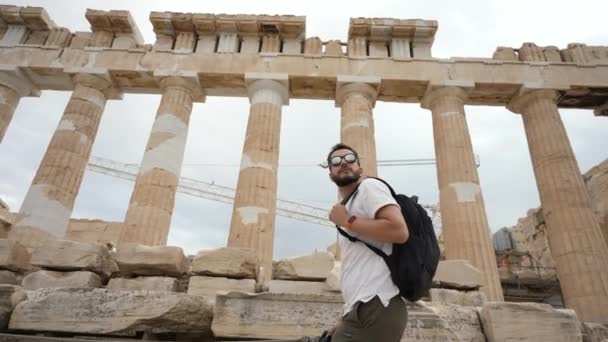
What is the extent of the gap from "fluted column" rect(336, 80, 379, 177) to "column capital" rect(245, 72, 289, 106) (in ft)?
7.71

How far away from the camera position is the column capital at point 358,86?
611 inches

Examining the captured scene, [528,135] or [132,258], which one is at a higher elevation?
[528,135]

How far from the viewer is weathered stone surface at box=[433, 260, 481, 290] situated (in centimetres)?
725

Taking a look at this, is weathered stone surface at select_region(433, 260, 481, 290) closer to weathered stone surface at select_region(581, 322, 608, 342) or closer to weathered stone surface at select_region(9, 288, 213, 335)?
weathered stone surface at select_region(581, 322, 608, 342)

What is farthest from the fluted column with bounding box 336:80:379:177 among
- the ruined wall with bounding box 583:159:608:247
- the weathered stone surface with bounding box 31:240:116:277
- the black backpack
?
the ruined wall with bounding box 583:159:608:247

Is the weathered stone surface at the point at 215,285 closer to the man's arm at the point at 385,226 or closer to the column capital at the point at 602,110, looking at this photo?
the man's arm at the point at 385,226

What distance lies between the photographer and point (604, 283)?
37.8 ft

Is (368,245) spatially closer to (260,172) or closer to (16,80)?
(260,172)

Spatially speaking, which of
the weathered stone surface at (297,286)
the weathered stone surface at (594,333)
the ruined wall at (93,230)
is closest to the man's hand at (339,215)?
the weathered stone surface at (297,286)

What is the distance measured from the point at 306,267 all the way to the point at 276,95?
32.2ft

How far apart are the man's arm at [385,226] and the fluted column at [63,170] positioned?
1336 centimetres

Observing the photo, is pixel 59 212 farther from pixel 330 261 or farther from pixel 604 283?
pixel 604 283

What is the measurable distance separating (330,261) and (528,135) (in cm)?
1189

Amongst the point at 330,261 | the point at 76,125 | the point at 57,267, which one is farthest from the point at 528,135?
the point at 76,125
